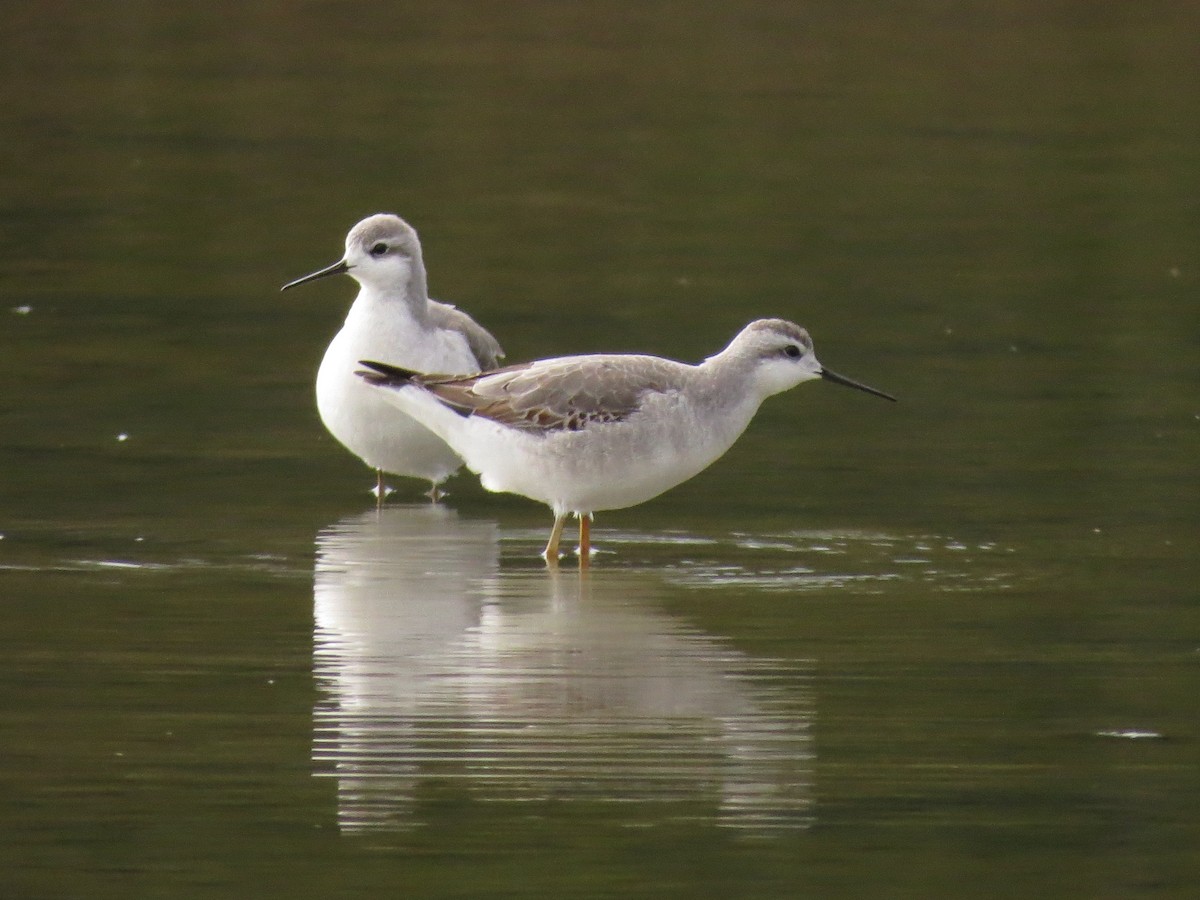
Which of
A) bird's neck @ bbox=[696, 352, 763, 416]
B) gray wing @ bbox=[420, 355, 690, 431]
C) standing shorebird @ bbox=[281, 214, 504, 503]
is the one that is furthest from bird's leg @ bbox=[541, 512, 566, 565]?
standing shorebird @ bbox=[281, 214, 504, 503]

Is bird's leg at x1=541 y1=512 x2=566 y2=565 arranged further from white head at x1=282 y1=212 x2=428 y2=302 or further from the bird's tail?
white head at x1=282 y1=212 x2=428 y2=302

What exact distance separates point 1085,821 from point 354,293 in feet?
31.0

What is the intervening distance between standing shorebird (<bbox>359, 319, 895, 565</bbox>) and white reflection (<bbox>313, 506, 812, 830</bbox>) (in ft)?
1.17

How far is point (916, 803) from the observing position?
21.7 feet

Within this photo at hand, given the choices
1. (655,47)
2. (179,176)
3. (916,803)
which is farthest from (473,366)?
(655,47)

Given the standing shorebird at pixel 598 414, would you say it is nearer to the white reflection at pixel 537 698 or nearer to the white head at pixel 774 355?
the white head at pixel 774 355

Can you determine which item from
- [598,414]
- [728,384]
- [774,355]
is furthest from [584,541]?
[774,355]

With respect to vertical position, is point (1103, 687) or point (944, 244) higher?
point (944, 244)

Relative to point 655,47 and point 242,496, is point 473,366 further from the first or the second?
point 655,47

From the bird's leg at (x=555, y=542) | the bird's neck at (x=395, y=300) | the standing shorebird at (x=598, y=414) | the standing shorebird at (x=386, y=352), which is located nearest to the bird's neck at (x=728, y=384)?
the standing shorebird at (x=598, y=414)

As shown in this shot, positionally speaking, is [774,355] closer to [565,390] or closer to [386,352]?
[565,390]

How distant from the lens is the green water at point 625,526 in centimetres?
646

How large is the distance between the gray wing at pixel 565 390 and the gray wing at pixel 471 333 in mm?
1312

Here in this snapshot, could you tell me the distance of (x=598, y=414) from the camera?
932 cm
